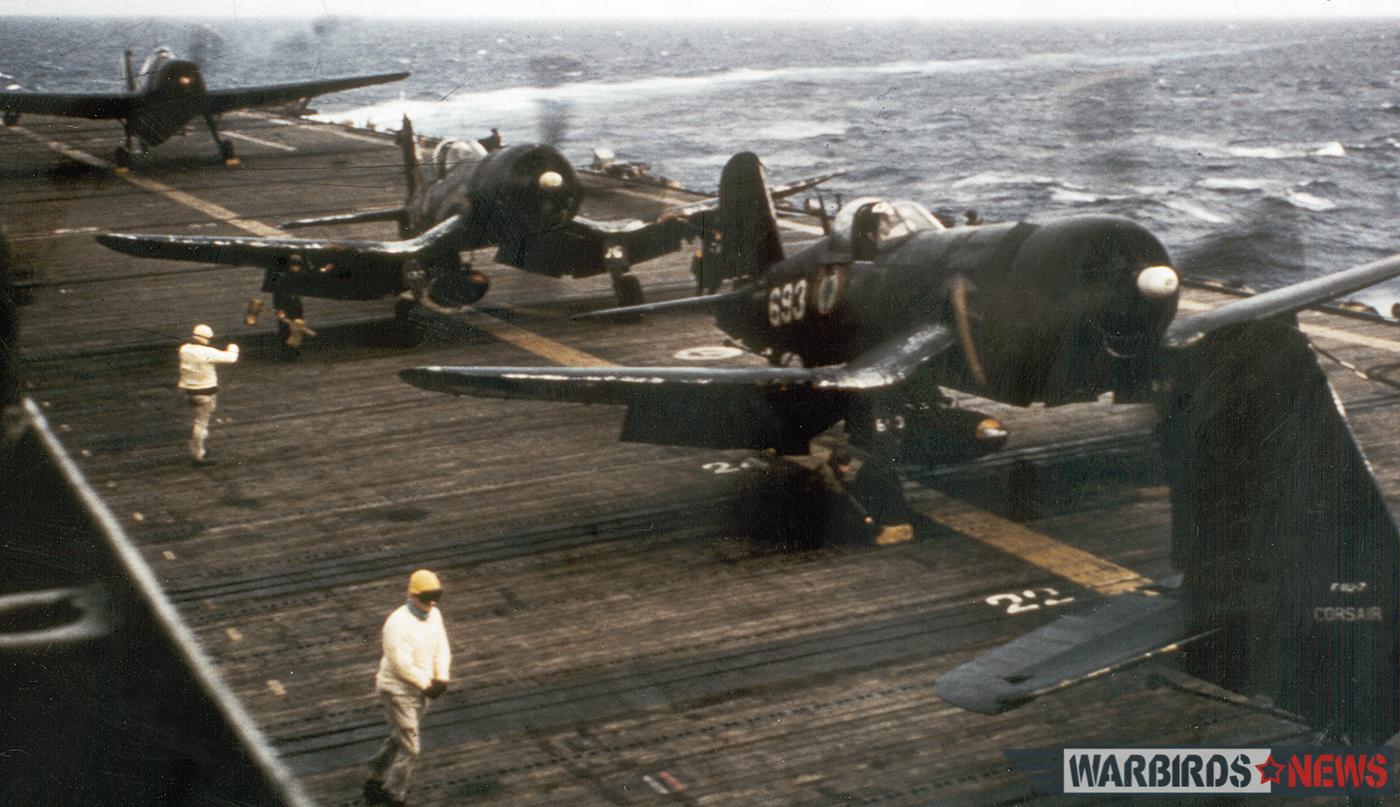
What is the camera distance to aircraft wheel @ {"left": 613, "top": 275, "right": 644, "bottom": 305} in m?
32.0

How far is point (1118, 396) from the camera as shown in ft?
58.8

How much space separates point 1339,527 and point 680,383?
9.03 metres

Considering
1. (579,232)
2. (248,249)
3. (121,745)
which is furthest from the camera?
(579,232)

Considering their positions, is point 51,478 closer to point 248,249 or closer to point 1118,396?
point 248,249

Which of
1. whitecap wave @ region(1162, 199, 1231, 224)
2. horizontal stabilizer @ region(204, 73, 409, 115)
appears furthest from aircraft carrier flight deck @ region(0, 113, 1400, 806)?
horizontal stabilizer @ region(204, 73, 409, 115)

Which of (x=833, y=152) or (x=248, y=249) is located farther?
(x=833, y=152)

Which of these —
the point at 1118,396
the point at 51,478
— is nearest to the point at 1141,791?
the point at 1118,396

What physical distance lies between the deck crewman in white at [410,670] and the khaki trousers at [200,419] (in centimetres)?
1115

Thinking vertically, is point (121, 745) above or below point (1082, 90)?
below

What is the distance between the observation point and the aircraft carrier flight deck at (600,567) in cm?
1309

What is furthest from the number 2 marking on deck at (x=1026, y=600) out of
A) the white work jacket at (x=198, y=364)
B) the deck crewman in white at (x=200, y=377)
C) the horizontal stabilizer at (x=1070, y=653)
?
the white work jacket at (x=198, y=364)

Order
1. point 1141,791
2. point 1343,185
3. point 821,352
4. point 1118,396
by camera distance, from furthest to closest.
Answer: point 1343,185, point 821,352, point 1118,396, point 1141,791

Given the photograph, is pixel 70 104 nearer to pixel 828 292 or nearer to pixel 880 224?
pixel 828 292

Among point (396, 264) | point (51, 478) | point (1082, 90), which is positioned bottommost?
point (51, 478)
